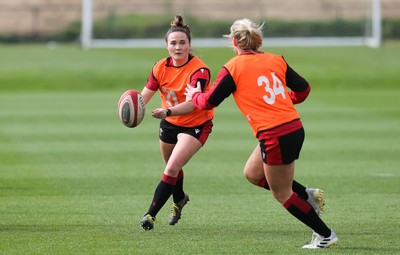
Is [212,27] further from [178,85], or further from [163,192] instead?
[163,192]

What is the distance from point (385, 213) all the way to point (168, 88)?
2700 millimetres

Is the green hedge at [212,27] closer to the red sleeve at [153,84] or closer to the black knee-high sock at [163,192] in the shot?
the red sleeve at [153,84]

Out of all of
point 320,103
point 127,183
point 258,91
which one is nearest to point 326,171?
point 127,183

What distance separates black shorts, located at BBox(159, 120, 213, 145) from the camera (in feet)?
33.1

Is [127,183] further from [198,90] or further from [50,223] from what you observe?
[198,90]

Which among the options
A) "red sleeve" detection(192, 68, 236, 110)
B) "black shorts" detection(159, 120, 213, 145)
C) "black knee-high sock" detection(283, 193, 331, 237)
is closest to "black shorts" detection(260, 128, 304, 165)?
"black knee-high sock" detection(283, 193, 331, 237)

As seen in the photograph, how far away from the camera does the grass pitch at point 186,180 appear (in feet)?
30.5

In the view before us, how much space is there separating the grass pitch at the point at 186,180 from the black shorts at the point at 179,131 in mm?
821

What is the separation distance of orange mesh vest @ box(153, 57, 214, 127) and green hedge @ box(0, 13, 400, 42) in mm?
34222

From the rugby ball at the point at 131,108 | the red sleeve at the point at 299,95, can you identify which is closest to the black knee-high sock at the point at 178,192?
the rugby ball at the point at 131,108

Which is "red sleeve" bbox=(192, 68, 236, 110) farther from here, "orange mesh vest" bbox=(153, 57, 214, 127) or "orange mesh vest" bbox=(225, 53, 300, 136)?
"orange mesh vest" bbox=(153, 57, 214, 127)

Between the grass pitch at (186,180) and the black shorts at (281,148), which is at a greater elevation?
the black shorts at (281,148)

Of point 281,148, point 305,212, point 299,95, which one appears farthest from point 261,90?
point 305,212

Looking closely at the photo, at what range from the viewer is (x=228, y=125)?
843 inches
